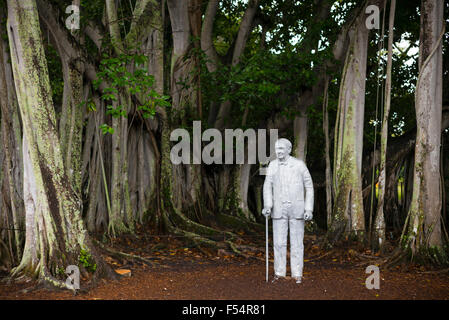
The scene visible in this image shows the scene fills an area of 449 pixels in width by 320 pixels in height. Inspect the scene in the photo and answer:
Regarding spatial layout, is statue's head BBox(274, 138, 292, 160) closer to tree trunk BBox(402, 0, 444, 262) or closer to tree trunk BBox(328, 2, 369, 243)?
tree trunk BBox(402, 0, 444, 262)

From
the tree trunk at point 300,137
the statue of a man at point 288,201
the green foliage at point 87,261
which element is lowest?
the green foliage at point 87,261

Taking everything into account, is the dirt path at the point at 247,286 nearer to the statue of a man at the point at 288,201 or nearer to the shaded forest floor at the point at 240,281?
the shaded forest floor at the point at 240,281

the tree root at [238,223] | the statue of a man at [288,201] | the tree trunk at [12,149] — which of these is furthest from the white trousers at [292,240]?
the tree root at [238,223]

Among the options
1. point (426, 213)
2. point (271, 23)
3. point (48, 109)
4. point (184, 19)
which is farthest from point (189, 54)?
point (426, 213)

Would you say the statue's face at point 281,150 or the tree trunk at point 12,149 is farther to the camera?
the tree trunk at point 12,149

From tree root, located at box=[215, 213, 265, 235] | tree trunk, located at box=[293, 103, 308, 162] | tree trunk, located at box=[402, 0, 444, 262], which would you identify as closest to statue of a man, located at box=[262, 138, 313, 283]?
tree trunk, located at box=[402, 0, 444, 262]

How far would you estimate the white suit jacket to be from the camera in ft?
17.1

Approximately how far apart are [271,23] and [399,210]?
4.85m

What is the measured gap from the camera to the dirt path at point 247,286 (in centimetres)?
482

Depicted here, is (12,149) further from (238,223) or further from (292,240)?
(238,223)

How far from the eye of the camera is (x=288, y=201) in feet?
17.2

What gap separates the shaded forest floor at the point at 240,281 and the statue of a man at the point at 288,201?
34 cm

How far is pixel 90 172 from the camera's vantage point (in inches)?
327

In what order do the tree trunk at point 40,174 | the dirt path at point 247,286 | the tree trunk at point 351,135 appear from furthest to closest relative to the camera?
the tree trunk at point 351,135, the tree trunk at point 40,174, the dirt path at point 247,286
